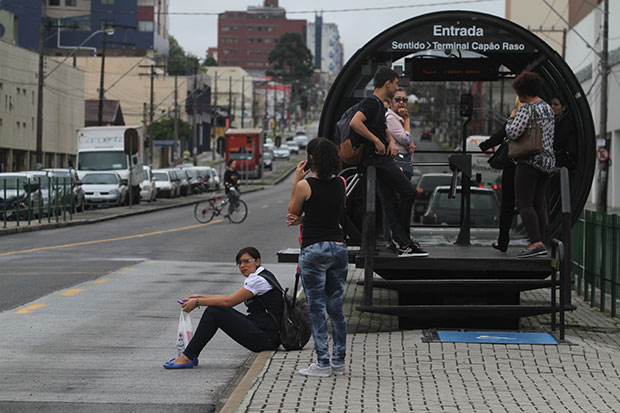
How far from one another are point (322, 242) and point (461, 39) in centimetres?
493

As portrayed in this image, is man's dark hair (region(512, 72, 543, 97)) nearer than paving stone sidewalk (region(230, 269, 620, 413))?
No

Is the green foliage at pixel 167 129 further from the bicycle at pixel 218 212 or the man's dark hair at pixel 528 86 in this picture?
the man's dark hair at pixel 528 86

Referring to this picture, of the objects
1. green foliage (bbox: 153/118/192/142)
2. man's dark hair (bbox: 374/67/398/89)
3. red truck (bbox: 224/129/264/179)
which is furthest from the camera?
green foliage (bbox: 153/118/192/142)

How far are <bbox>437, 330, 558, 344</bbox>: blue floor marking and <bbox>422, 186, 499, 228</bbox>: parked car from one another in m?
10.1

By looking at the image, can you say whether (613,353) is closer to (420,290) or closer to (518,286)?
(518,286)

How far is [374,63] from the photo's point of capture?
12789 millimetres

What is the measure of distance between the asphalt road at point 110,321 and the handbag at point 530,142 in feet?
10.8

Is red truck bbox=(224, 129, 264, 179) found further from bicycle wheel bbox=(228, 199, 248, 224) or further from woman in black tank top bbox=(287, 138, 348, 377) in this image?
woman in black tank top bbox=(287, 138, 348, 377)

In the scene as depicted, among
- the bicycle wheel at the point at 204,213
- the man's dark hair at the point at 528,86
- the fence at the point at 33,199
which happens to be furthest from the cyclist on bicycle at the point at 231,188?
the man's dark hair at the point at 528,86

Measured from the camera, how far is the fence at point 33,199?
1251 inches

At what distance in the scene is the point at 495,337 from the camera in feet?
33.9

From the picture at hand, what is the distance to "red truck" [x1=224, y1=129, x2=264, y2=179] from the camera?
72.1 metres

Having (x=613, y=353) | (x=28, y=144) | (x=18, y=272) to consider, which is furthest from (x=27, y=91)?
(x=613, y=353)

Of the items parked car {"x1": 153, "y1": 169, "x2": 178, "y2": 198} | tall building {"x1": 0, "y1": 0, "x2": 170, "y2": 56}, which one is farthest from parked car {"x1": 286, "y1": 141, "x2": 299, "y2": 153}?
parked car {"x1": 153, "y1": 169, "x2": 178, "y2": 198}
